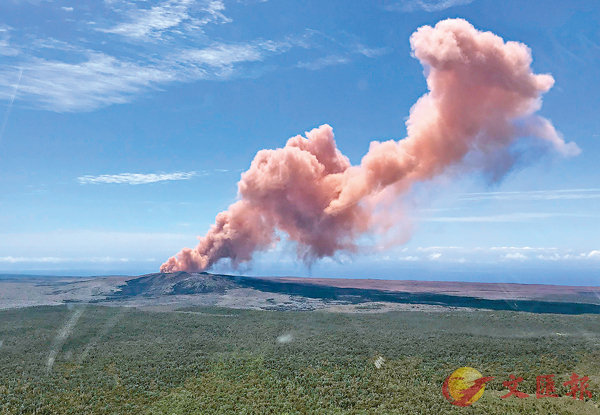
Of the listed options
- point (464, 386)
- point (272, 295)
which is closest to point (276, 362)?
point (464, 386)

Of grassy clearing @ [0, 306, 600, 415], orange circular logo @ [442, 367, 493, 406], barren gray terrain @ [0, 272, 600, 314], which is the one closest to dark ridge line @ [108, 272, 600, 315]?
barren gray terrain @ [0, 272, 600, 314]

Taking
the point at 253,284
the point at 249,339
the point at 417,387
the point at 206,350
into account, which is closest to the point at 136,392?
the point at 206,350

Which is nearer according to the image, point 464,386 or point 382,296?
point 464,386

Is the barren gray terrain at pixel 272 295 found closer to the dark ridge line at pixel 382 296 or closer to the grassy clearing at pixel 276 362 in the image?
the dark ridge line at pixel 382 296

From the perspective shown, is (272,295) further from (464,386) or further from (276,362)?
(464,386)

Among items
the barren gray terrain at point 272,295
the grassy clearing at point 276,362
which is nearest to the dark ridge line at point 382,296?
the barren gray terrain at point 272,295

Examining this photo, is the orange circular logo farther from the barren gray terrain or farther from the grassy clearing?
the barren gray terrain
